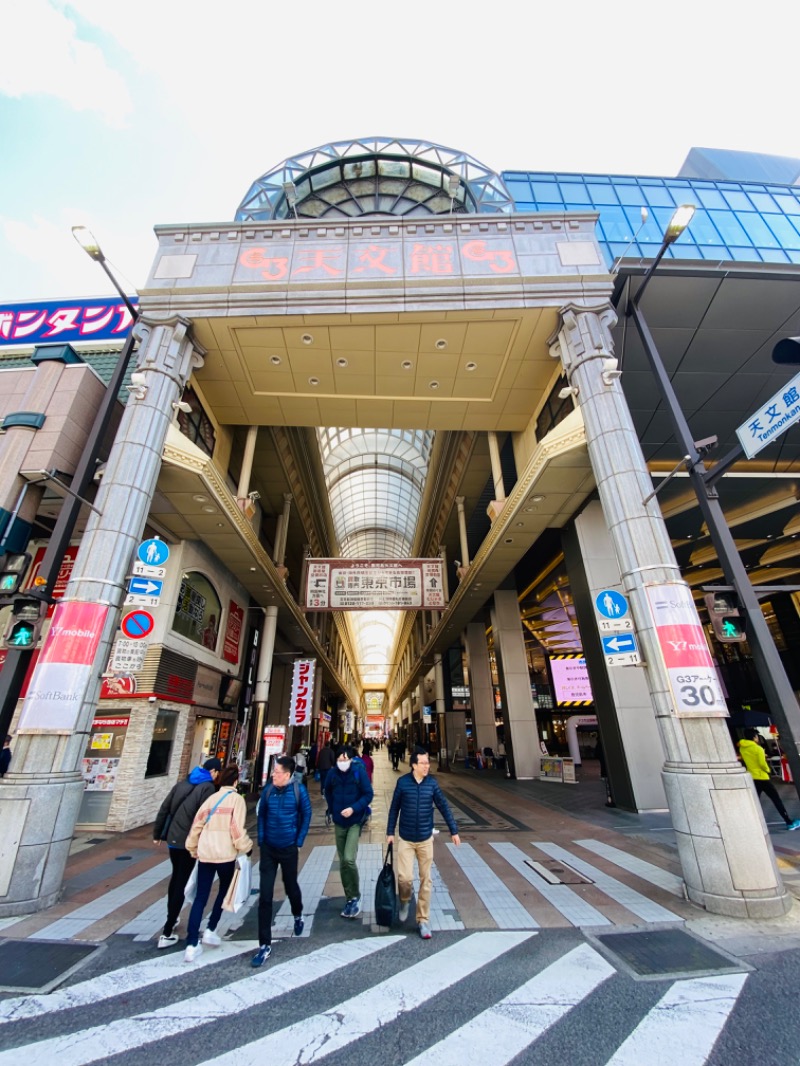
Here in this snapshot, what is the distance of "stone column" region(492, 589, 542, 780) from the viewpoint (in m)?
19.8

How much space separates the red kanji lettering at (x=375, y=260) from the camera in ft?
36.3

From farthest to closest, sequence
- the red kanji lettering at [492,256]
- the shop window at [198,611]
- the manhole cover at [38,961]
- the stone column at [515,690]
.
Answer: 1. the stone column at [515,690]
2. the shop window at [198,611]
3. the red kanji lettering at [492,256]
4. the manhole cover at [38,961]

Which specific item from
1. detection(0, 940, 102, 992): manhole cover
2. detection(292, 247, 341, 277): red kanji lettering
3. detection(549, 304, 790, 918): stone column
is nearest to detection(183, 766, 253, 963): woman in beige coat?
detection(0, 940, 102, 992): manhole cover

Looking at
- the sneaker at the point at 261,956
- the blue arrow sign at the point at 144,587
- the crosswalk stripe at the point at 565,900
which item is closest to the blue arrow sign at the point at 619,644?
the crosswalk stripe at the point at 565,900

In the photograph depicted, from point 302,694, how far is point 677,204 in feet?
85.3

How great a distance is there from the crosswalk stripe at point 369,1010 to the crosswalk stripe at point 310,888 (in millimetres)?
1536

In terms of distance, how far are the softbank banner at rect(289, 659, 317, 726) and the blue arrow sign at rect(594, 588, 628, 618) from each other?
14077 mm

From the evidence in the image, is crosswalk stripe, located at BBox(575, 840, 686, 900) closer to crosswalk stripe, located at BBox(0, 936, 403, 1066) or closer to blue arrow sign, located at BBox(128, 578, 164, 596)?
crosswalk stripe, located at BBox(0, 936, 403, 1066)

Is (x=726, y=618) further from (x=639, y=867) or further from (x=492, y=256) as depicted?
(x=492, y=256)

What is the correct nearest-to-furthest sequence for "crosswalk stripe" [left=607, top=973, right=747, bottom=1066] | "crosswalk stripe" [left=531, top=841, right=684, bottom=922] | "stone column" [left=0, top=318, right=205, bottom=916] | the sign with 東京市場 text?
"crosswalk stripe" [left=607, top=973, right=747, bottom=1066], "crosswalk stripe" [left=531, top=841, right=684, bottom=922], "stone column" [left=0, top=318, right=205, bottom=916], the sign with 東京市場 text

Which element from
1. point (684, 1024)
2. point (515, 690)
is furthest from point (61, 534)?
point (515, 690)

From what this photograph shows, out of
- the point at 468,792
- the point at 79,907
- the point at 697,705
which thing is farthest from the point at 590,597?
the point at 79,907

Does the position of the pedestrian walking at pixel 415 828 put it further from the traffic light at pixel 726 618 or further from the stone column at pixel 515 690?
the stone column at pixel 515 690

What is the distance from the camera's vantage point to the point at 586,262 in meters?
11.0
